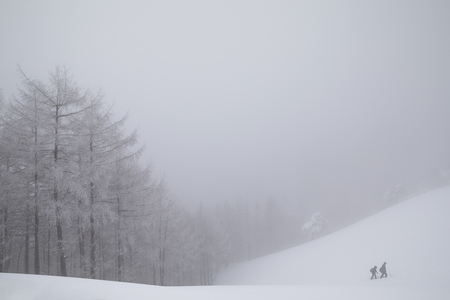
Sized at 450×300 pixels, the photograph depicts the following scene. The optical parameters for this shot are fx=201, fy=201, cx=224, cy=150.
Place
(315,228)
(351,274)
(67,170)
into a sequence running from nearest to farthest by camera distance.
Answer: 1. (67,170)
2. (351,274)
3. (315,228)

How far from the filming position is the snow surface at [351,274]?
3.26 meters

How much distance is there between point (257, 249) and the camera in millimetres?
48281

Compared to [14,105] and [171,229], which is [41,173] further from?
[171,229]

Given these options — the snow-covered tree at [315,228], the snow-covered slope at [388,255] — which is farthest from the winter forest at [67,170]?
the snow-covered tree at [315,228]

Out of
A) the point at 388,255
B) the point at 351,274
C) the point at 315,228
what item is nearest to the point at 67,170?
the point at 351,274

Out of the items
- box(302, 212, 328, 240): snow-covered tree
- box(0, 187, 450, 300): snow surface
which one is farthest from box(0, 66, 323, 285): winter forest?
box(302, 212, 328, 240): snow-covered tree

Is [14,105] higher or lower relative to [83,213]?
higher

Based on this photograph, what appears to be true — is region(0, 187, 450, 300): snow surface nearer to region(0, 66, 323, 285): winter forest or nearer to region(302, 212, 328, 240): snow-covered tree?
region(0, 66, 323, 285): winter forest

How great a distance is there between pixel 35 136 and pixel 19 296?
8102 millimetres

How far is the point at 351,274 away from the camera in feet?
47.0

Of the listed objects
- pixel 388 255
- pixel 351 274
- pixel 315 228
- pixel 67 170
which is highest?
pixel 67 170

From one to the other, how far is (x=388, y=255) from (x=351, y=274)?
9.84ft

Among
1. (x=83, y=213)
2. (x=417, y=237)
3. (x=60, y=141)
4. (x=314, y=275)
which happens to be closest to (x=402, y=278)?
(x=417, y=237)

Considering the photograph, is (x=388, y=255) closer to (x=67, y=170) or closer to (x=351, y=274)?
(x=351, y=274)
